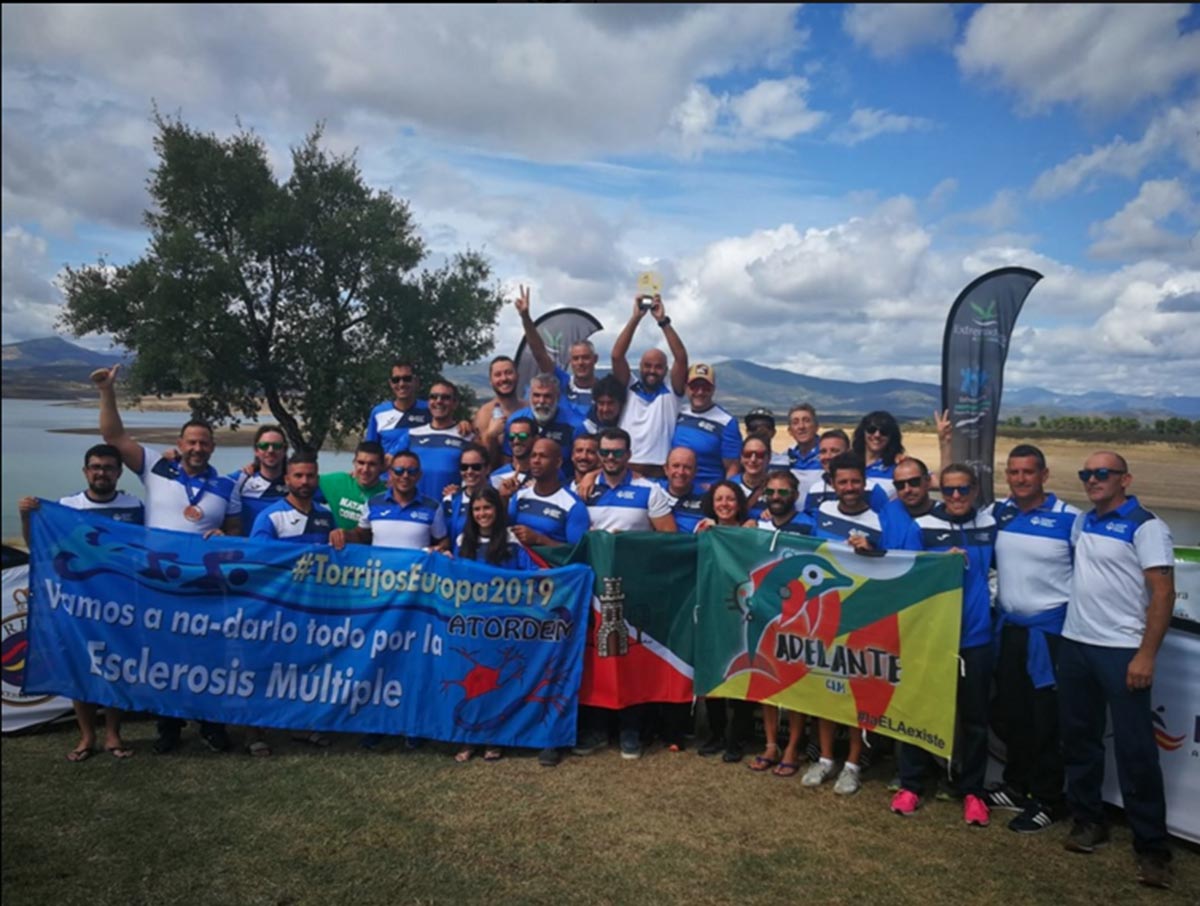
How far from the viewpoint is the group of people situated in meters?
4.52

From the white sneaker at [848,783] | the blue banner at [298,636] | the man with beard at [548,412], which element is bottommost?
the white sneaker at [848,783]

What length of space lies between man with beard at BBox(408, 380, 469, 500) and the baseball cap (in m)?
2.47

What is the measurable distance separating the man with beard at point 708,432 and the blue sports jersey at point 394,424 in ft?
7.44

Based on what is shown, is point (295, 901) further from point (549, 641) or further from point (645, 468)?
point (645, 468)

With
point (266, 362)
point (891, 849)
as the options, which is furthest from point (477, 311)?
point (891, 849)

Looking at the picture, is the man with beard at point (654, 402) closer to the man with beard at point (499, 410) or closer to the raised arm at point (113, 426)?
the man with beard at point (499, 410)

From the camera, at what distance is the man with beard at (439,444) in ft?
22.0

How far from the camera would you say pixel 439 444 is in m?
6.79

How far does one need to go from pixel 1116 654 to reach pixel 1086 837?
3.60 feet

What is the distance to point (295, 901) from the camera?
3854 mm

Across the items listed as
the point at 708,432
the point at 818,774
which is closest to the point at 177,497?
the point at 708,432

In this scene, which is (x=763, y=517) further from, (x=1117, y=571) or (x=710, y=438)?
(x=1117, y=571)

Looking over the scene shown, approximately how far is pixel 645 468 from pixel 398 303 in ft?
49.3

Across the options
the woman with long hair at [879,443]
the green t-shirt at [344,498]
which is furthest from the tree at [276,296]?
the woman with long hair at [879,443]
